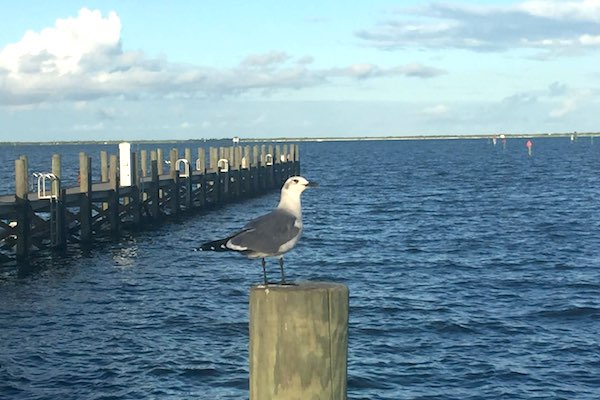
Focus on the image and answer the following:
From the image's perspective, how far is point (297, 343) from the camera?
4031 mm

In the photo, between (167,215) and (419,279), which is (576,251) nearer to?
(419,279)

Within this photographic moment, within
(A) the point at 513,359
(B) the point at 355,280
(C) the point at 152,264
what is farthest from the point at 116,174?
(A) the point at 513,359

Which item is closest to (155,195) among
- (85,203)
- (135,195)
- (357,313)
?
(135,195)

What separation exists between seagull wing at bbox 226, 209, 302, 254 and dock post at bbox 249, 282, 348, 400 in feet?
4.55

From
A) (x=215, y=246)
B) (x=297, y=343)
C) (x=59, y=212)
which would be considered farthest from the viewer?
(x=59, y=212)

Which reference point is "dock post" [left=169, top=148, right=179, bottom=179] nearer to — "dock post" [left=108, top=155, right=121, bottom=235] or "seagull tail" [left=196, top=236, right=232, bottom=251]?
"dock post" [left=108, top=155, right=121, bottom=235]

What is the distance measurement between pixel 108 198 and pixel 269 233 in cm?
2297

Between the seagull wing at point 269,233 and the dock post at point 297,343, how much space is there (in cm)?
139

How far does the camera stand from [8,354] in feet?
44.5

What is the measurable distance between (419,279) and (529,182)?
1755 inches

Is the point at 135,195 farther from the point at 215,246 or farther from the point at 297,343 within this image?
the point at 297,343

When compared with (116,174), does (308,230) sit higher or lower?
lower

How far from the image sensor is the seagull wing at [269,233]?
5.50 m

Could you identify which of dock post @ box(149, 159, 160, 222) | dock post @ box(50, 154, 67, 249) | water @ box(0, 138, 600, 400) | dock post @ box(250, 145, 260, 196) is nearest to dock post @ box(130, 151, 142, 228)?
water @ box(0, 138, 600, 400)
